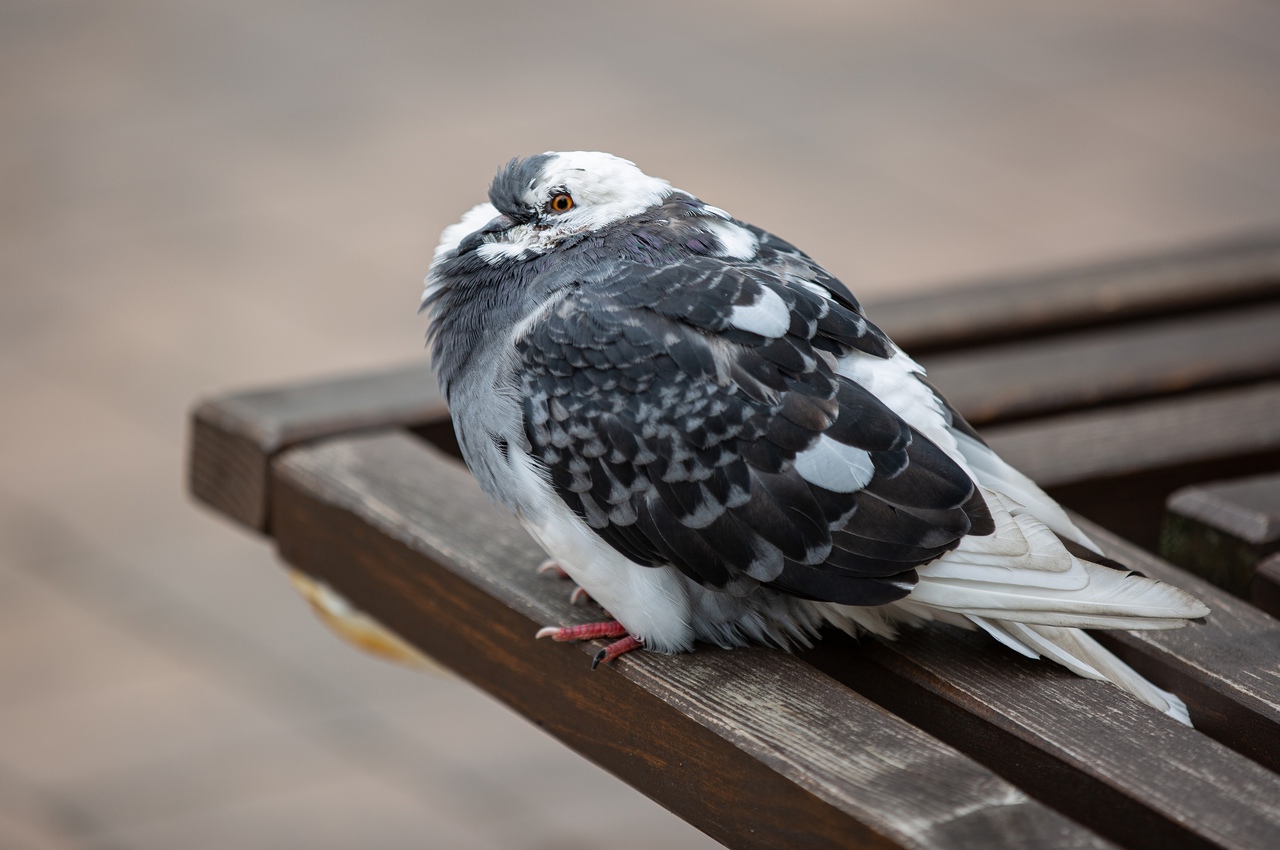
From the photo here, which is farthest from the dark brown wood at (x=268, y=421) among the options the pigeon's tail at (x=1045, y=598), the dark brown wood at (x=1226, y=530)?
the dark brown wood at (x=1226, y=530)

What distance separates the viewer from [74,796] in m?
3.83

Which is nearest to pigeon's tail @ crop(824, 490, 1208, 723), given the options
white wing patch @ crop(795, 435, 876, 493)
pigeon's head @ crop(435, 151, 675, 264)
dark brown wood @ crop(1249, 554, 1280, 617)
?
white wing patch @ crop(795, 435, 876, 493)

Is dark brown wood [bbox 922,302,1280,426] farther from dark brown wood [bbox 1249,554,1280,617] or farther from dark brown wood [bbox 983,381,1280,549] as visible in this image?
dark brown wood [bbox 1249,554,1280,617]

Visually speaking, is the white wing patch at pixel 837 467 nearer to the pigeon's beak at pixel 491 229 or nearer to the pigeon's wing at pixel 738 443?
the pigeon's wing at pixel 738 443

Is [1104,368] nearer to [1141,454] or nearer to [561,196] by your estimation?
[1141,454]

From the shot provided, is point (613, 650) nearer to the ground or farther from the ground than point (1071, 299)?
nearer to the ground

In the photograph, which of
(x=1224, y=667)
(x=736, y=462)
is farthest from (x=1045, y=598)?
(x=736, y=462)

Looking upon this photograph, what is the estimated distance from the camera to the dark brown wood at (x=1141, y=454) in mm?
2359

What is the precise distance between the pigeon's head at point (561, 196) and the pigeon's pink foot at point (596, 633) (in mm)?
484

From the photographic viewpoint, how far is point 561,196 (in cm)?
198

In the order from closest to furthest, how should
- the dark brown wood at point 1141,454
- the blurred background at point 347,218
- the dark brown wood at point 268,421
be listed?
1. the dark brown wood at point 1141,454
2. the dark brown wood at point 268,421
3. the blurred background at point 347,218

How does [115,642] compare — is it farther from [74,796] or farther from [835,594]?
[835,594]

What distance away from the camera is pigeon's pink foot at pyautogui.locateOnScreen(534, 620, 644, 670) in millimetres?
1866

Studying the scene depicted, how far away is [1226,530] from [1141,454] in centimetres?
29
